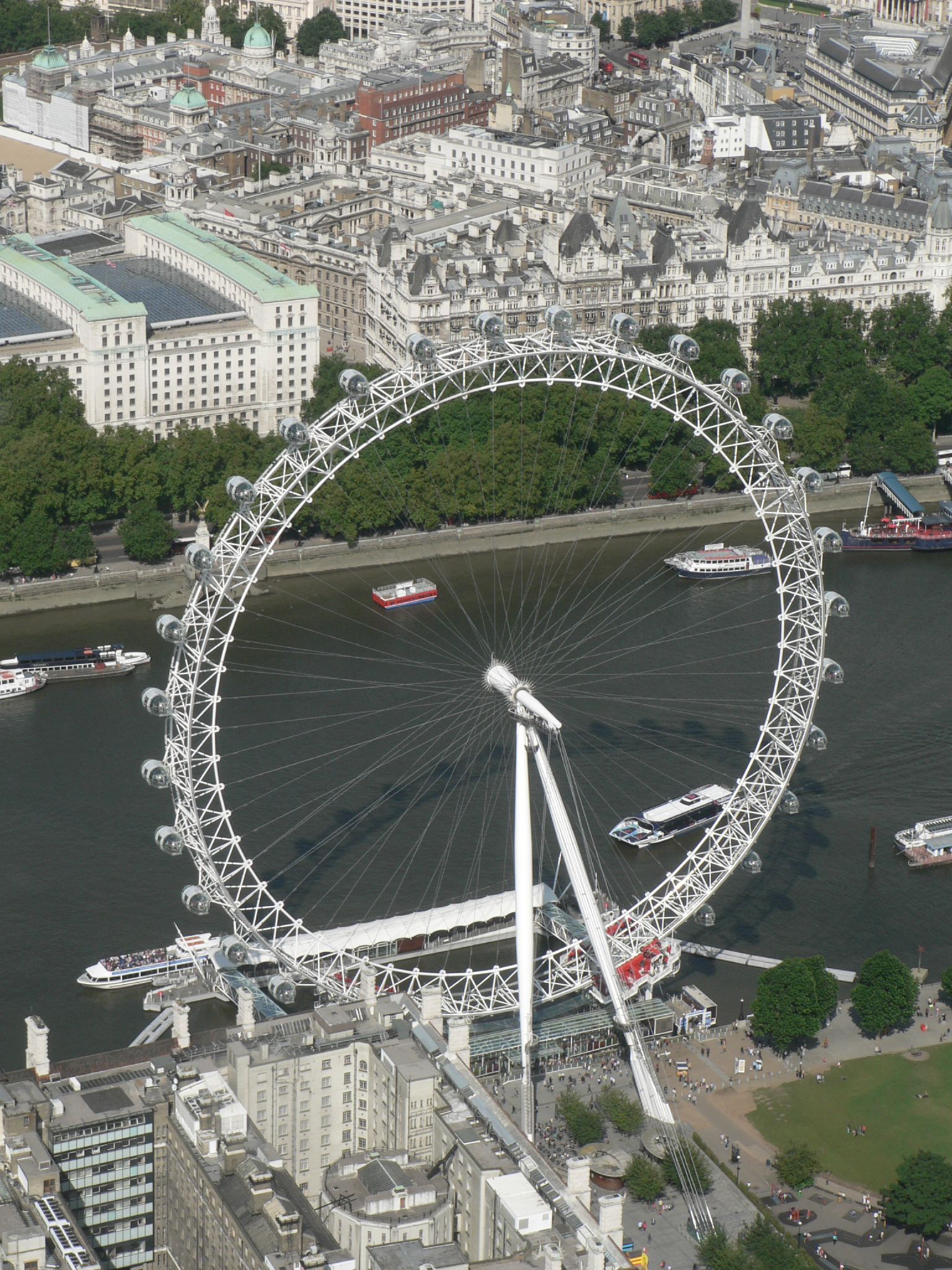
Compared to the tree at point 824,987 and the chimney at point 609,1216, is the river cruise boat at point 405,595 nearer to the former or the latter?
the tree at point 824,987

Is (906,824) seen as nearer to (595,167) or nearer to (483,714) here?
(483,714)

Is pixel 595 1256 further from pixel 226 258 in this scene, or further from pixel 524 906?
pixel 226 258

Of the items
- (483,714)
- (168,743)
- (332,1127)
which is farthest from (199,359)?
(332,1127)

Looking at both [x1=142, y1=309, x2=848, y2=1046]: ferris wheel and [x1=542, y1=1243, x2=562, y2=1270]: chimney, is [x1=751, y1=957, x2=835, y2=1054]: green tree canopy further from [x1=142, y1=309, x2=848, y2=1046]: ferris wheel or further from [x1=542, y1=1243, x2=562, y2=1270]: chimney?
[x1=542, y1=1243, x2=562, y2=1270]: chimney

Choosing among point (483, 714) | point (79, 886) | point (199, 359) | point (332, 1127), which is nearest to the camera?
point (332, 1127)

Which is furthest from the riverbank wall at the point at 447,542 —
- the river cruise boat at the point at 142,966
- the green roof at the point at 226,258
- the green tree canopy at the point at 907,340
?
the river cruise boat at the point at 142,966

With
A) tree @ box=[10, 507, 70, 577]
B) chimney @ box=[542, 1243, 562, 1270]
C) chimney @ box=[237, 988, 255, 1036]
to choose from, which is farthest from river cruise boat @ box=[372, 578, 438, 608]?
chimney @ box=[542, 1243, 562, 1270]

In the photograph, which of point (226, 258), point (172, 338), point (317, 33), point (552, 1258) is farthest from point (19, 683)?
point (317, 33)
